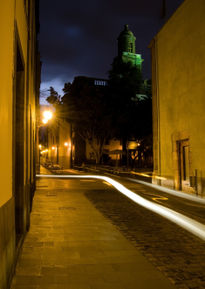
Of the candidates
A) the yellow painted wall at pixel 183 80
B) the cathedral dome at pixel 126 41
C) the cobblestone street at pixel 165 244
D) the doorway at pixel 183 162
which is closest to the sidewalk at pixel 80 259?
the cobblestone street at pixel 165 244

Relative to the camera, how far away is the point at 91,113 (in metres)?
37.2

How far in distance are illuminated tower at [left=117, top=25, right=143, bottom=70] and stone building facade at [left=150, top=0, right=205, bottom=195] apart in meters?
42.0

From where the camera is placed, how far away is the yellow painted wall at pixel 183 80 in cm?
1520

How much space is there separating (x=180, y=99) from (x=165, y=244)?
39.5 feet

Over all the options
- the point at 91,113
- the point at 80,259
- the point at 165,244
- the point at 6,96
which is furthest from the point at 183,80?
the point at 91,113

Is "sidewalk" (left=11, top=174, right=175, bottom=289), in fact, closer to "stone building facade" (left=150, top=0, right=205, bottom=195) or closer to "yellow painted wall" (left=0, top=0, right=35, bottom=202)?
"yellow painted wall" (left=0, top=0, right=35, bottom=202)

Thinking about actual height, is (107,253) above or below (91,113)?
below

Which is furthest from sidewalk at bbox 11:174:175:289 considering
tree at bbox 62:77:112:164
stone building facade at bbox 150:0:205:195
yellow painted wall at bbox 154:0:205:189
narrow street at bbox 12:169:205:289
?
tree at bbox 62:77:112:164

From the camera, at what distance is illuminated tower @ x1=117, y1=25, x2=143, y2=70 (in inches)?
2450

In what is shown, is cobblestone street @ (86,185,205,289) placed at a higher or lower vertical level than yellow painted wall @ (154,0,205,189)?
lower

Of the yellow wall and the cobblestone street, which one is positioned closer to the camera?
the yellow wall

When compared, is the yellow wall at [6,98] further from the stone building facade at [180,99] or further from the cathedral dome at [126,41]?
the cathedral dome at [126,41]

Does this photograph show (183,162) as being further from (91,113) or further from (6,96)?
(91,113)

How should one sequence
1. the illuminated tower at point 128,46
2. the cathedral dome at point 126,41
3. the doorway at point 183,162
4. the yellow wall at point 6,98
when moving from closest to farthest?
the yellow wall at point 6,98 < the doorway at point 183,162 < the illuminated tower at point 128,46 < the cathedral dome at point 126,41
